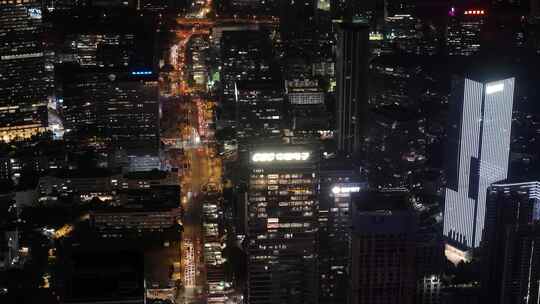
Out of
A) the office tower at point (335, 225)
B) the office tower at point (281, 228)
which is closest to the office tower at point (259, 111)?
the office tower at point (335, 225)

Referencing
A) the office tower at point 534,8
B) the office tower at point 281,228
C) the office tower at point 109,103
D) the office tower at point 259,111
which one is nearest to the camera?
the office tower at point 281,228

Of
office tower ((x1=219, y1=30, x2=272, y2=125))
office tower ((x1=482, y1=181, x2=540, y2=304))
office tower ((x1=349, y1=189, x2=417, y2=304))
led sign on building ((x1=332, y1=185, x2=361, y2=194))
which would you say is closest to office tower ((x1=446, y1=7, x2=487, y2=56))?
office tower ((x1=219, y1=30, x2=272, y2=125))

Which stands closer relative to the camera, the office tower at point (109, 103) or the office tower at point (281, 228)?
the office tower at point (281, 228)

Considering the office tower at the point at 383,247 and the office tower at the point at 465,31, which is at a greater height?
the office tower at the point at 465,31

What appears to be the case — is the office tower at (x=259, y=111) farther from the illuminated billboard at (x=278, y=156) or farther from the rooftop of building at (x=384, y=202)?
the rooftop of building at (x=384, y=202)

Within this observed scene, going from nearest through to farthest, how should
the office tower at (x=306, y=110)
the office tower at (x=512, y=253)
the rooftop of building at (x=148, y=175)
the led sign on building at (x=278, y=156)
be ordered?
the led sign on building at (x=278, y=156) → the office tower at (x=512, y=253) → the rooftop of building at (x=148, y=175) → the office tower at (x=306, y=110)

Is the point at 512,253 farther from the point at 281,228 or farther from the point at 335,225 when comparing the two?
the point at 281,228

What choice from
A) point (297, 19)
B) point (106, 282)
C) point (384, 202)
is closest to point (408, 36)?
point (297, 19)

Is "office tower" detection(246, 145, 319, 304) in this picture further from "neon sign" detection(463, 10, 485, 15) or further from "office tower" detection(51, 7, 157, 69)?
"neon sign" detection(463, 10, 485, 15)
